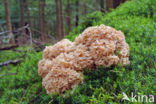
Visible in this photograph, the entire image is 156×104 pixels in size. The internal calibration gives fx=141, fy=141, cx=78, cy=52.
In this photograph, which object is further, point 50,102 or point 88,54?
point 88,54

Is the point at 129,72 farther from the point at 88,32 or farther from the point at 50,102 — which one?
the point at 50,102

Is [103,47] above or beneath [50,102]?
above

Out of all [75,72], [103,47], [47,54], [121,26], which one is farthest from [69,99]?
[121,26]

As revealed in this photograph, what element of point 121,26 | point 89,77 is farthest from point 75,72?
point 121,26

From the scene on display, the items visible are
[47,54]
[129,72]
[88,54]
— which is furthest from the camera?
[47,54]

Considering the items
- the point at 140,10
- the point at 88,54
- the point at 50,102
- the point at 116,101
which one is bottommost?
the point at 50,102

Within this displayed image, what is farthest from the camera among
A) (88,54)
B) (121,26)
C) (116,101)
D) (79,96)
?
(121,26)

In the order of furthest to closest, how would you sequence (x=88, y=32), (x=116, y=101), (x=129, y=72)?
1. (x=88, y=32)
2. (x=129, y=72)
3. (x=116, y=101)

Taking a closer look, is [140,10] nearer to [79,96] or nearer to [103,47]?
[103,47]

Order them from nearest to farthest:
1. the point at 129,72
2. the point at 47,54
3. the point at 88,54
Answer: the point at 129,72 < the point at 88,54 < the point at 47,54
